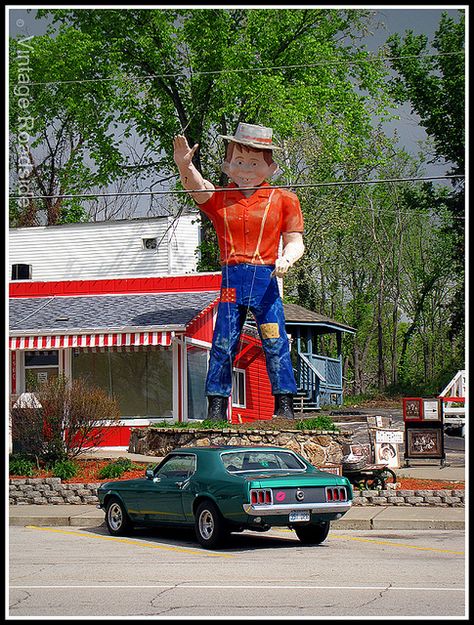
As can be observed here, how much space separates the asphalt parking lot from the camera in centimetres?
903

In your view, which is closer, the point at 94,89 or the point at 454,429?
the point at 454,429

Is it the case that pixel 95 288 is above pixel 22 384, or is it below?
above

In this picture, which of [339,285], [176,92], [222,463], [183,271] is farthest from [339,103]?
[222,463]

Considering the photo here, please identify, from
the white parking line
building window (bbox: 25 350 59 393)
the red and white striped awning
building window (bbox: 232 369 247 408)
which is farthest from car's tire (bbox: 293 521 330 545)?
building window (bbox: 232 369 247 408)

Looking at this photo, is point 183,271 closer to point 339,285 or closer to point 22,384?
point 22,384

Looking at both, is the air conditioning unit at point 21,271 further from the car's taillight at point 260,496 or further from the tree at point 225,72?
the car's taillight at point 260,496

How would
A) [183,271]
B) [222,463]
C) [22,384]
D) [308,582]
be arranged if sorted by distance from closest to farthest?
1. [308,582]
2. [222,463]
3. [22,384]
4. [183,271]

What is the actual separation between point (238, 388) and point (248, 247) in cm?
873

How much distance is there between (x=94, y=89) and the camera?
1453 inches

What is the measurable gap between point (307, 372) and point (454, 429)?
7.35 metres

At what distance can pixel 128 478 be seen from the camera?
19953 millimetres

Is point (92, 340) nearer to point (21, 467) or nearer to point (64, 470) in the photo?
point (21, 467)

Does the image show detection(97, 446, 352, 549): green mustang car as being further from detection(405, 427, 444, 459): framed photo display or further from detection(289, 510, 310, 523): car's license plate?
detection(405, 427, 444, 459): framed photo display

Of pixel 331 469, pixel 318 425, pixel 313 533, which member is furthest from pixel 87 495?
pixel 313 533
